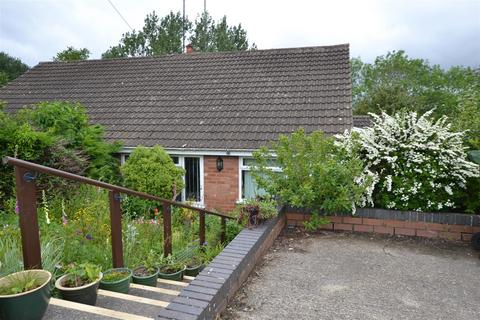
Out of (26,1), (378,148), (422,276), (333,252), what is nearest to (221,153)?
(378,148)

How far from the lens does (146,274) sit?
11.7 feet

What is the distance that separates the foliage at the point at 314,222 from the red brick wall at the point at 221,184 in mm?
4562

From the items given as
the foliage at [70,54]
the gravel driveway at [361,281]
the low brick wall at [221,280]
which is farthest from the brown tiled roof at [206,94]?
the foliage at [70,54]

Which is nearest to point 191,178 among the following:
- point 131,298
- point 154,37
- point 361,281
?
point 361,281

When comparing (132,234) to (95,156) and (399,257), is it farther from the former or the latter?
(95,156)

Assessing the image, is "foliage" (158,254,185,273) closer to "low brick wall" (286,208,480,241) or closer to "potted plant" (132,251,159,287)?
"potted plant" (132,251,159,287)

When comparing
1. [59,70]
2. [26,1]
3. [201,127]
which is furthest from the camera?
[59,70]

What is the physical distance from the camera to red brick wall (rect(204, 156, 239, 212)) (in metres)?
9.34

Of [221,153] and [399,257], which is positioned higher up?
[221,153]

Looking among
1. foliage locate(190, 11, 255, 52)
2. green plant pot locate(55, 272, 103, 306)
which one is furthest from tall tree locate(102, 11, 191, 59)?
green plant pot locate(55, 272, 103, 306)

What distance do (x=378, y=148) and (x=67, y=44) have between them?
27013mm

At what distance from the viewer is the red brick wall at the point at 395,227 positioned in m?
4.63

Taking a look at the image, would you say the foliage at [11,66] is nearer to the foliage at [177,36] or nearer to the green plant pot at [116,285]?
the foliage at [177,36]

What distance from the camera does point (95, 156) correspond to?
8984 mm
